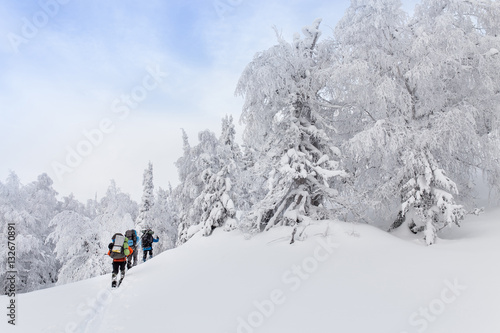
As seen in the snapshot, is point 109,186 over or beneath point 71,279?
over

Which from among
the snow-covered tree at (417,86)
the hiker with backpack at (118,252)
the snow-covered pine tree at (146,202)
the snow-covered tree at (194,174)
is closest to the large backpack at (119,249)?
the hiker with backpack at (118,252)

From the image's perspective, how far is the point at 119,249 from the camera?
960 centimetres

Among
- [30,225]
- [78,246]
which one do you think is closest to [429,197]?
[78,246]

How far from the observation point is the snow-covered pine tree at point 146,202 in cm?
3036

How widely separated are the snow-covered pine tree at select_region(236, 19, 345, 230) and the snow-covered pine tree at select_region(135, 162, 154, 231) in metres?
21.1

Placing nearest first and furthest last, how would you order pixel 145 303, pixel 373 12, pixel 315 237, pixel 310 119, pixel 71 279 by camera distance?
pixel 145 303 → pixel 315 237 → pixel 373 12 → pixel 310 119 → pixel 71 279

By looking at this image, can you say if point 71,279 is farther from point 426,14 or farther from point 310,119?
point 426,14

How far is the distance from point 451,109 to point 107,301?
1229cm

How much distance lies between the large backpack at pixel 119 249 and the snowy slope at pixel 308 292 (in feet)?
2.98

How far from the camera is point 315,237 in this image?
9.45m

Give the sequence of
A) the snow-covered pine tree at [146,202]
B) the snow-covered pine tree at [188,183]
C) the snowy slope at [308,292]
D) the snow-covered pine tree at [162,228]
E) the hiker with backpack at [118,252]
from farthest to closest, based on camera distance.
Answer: the snow-covered pine tree at [162,228] < the snow-covered pine tree at [146,202] < the snow-covered pine tree at [188,183] < the hiker with backpack at [118,252] < the snowy slope at [308,292]

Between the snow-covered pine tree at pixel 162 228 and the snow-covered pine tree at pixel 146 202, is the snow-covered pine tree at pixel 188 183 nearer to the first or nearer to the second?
the snow-covered pine tree at pixel 146 202

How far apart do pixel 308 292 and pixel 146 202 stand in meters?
27.4

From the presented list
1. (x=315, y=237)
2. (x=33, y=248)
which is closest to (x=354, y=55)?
(x=315, y=237)
